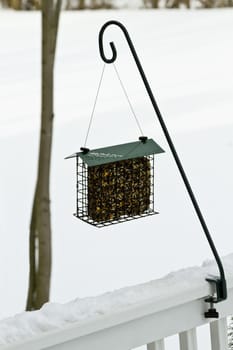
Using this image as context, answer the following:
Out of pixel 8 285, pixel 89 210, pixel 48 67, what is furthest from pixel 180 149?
pixel 89 210

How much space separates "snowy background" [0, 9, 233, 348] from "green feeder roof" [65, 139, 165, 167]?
7.07 feet

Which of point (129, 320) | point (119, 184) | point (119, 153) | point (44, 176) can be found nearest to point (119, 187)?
point (119, 184)

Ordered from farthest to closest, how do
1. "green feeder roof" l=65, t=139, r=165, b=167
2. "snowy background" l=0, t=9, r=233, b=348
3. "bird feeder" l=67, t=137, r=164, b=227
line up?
"snowy background" l=0, t=9, r=233, b=348
"bird feeder" l=67, t=137, r=164, b=227
"green feeder roof" l=65, t=139, r=165, b=167

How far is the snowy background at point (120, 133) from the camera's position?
3.71 m

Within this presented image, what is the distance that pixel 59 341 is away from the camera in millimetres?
1091

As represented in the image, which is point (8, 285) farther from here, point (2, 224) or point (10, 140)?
point (10, 140)

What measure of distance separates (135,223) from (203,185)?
0.41 metres

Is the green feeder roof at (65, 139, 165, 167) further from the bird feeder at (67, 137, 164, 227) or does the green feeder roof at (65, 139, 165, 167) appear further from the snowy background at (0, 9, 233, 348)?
the snowy background at (0, 9, 233, 348)

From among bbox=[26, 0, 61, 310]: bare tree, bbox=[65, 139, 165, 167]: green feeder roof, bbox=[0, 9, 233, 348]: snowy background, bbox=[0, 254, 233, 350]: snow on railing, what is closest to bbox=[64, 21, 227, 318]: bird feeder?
bbox=[65, 139, 165, 167]: green feeder roof

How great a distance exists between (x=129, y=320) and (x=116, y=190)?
16.1 inches

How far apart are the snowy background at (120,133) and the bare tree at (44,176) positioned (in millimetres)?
712

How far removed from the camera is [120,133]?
4.09 m

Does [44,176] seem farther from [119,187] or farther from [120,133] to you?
[120,133]

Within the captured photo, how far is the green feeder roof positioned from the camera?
1.41 metres
